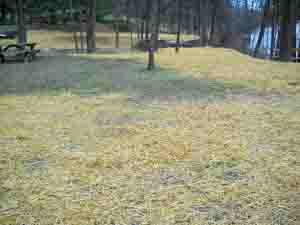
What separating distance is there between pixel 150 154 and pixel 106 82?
4439 mm

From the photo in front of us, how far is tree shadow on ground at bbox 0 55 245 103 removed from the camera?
6.83 metres

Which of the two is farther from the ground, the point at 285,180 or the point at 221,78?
the point at 221,78

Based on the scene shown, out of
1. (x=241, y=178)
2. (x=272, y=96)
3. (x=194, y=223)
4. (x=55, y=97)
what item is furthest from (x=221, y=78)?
(x=194, y=223)

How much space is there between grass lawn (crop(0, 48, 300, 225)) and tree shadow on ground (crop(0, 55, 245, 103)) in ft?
0.19

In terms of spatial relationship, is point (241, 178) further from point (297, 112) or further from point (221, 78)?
point (221, 78)

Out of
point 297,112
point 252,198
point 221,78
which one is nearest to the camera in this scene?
point 252,198

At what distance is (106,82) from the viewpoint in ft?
25.9

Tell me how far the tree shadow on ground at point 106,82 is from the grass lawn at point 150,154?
0.19 feet

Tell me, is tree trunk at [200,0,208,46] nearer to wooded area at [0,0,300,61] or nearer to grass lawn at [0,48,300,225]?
wooded area at [0,0,300,61]

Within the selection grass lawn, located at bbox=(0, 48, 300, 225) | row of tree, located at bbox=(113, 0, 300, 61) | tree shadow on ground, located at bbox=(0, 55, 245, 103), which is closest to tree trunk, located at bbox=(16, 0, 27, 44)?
row of tree, located at bbox=(113, 0, 300, 61)

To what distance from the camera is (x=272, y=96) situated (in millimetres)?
6504

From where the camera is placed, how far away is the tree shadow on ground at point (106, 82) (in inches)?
269

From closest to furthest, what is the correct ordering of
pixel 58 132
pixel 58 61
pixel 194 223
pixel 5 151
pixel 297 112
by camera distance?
pixel 194 223 → pixel 5 151 → pixel 58 132 → pixel 297 112 → pixel 58 61

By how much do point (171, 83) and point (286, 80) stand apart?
2616mm
